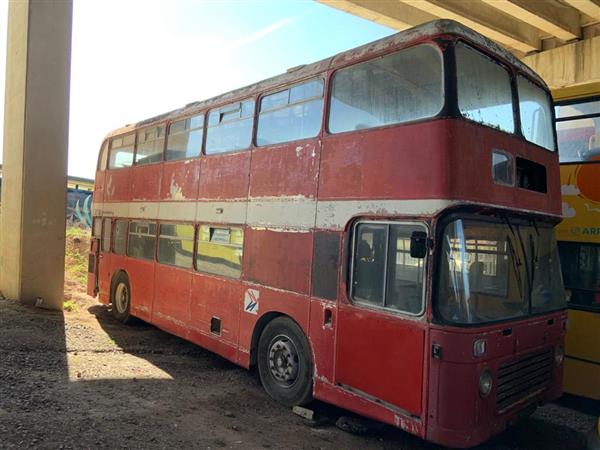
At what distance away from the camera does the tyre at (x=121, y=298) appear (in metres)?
9.77

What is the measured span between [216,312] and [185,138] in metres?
3.02

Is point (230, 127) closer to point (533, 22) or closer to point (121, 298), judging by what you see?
point (121, 298)

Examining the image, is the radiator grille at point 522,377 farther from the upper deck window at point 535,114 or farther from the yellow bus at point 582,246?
the upper deck window at point 535,114

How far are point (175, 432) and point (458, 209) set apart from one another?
3389 mm

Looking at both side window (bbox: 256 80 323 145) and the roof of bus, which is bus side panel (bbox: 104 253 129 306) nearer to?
the roof of bus

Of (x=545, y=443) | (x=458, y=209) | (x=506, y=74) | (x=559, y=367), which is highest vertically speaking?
(x=506, y=74)

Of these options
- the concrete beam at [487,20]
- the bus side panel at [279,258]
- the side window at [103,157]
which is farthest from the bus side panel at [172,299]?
the concrete beam at [487,20]

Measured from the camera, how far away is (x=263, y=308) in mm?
6098

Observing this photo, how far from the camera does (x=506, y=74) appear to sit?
5.01 metres

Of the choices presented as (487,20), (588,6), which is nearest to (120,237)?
(487,20)

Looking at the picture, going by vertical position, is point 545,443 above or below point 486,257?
below

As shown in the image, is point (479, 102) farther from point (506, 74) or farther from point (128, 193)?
point (128, 193)

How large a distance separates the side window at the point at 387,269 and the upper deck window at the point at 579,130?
3.78 meters

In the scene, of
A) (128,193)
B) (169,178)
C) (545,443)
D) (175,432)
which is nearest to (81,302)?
(128,193)
